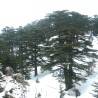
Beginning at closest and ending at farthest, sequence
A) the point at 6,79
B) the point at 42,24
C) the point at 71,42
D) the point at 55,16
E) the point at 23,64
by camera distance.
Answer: the point at 6,79
the point at 71,42
the point at 23,64
the point at 55,16
the point at 42,24

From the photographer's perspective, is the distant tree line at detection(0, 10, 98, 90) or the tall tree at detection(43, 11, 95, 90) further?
the distant tree line at detection(0, 10, 98, 90)

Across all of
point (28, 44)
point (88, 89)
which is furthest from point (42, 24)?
point (88, 89)

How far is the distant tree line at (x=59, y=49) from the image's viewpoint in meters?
32.3

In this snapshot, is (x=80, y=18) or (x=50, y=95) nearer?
(x=50, y=95)

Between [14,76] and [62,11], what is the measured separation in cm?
4075

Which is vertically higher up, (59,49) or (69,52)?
(59,49)

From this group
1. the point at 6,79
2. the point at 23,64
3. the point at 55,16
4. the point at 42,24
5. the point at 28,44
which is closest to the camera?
the point at 6,79

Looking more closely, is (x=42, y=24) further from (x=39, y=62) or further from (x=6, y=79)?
(x=6, y=79)

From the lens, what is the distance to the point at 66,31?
3447 cm

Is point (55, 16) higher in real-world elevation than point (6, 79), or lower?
higher

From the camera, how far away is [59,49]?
3278 cm

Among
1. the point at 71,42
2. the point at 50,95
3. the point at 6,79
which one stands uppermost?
the point at 71,42

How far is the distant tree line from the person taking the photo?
32312 millimetres

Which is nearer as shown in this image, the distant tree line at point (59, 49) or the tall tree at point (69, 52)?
the tall tree at point (69, 52)
